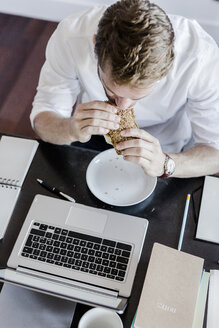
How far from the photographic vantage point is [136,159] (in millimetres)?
1091

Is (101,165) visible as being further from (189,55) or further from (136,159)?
(189,55)

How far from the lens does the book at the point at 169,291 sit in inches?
33.4

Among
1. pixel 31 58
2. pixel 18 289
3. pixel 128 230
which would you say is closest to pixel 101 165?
pixel 128 230

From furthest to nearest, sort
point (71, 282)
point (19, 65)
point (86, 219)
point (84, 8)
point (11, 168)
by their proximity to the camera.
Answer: point (84, 8), point (19, 65), point (11, 168), point (86, 219), point (71, 282)

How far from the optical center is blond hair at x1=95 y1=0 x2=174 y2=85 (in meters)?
0.90

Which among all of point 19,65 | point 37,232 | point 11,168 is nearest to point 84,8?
point 19,65

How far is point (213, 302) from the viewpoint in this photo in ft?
3.13

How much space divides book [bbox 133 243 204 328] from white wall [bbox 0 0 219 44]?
2.11 m

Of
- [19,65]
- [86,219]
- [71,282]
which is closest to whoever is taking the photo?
[71,282]

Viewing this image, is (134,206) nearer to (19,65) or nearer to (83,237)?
(83,237)

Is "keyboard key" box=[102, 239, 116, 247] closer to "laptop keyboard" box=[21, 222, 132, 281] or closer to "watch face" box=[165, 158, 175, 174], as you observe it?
"laptop keyboard" box=[21, 222, 132, 281]

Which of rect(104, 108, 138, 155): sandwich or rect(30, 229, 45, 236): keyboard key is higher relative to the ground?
rect(104, 108, 138, 155): sandwich

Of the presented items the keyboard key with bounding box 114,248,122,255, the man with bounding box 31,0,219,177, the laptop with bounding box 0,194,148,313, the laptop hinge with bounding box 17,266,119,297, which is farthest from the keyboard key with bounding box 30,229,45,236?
the man with bounding box 31,0,219,177

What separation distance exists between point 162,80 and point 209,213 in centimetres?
45
